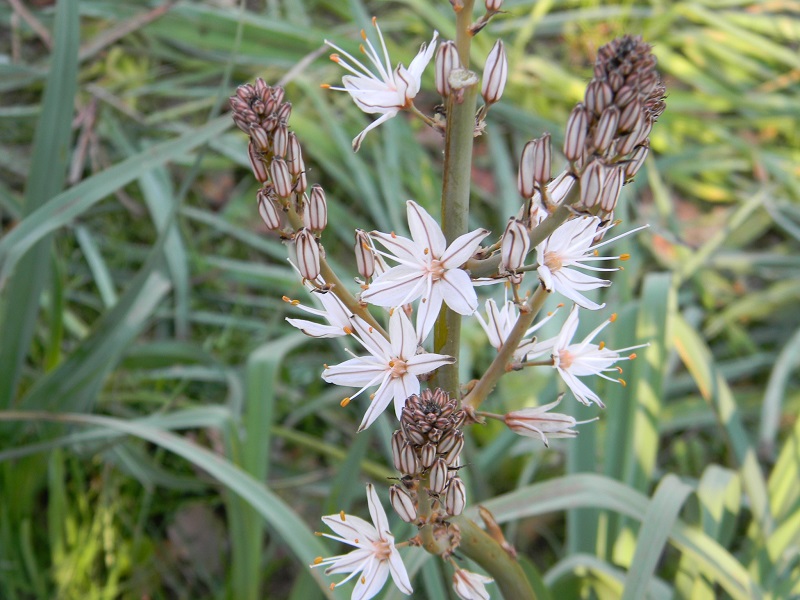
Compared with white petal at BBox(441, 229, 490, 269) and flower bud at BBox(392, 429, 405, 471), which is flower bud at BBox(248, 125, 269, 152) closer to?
white petal at BBox(441, 229, 490, 269)

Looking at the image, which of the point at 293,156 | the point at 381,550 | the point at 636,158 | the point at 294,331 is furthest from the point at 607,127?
the point at 294,331

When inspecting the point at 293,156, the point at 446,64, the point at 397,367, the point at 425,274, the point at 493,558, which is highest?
the point at 446,64

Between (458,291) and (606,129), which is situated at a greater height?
(606,129)

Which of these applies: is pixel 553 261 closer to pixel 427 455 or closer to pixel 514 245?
pixel 514 245

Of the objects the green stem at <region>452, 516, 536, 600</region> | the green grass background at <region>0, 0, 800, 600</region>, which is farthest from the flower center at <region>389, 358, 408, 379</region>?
the green grass background at <region>0, 0, 800, 600</region>

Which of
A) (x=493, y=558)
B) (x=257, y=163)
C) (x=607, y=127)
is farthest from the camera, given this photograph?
(x=493, y=558)

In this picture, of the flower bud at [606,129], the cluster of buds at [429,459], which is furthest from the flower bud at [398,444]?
the flower bud at [606,129]
